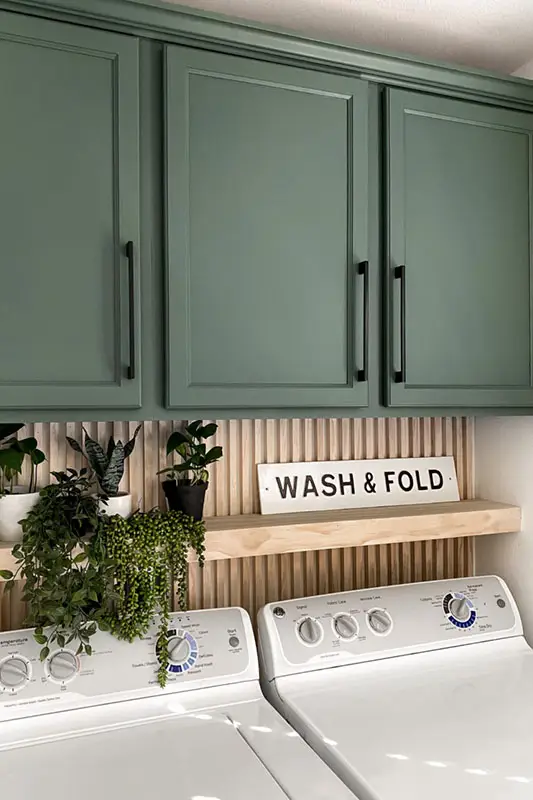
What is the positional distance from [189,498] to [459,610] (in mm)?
800

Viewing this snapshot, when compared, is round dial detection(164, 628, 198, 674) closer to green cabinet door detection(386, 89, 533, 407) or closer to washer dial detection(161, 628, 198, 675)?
washer dial detection(161, 628, 198, 675)

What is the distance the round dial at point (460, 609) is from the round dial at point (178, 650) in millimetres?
732

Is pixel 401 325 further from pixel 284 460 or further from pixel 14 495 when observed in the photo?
pixel 14 495

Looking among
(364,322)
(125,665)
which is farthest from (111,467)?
(364,322)

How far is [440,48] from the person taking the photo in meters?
1.93

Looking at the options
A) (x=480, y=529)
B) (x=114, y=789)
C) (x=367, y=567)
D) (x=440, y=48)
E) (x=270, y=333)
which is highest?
(x=440, y=48)

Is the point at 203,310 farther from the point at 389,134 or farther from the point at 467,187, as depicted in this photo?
the point at 467,187

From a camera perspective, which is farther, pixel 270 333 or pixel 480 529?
pixel 480 529

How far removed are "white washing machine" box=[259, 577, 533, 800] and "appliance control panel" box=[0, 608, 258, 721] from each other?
0.10m

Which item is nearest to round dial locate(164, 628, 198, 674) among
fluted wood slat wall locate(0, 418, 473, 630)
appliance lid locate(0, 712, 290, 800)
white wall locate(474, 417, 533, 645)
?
appliance lid locate(0, 712, 290, 800)

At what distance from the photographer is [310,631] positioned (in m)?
1.78

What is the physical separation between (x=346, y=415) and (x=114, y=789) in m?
0.91

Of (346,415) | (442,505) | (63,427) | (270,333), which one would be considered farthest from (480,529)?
(63,427)

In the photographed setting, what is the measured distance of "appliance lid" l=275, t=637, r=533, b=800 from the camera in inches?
51.1
